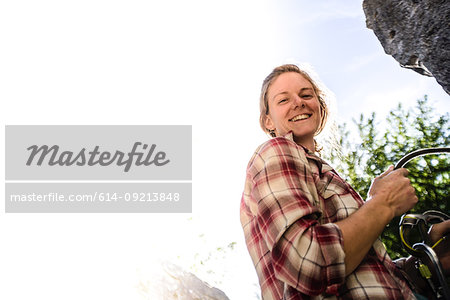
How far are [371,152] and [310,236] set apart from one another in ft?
71.4

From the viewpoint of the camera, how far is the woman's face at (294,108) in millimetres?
2498

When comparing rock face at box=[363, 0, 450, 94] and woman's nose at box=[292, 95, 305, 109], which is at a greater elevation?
rock face at box=[363, 0, 450, 94]

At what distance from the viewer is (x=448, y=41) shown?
12.1 ft

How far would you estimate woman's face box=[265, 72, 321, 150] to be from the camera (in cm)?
250

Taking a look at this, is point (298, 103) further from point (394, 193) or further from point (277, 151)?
point (394, 193)

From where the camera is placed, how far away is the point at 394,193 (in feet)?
6.04

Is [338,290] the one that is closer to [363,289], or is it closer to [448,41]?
[363,289]

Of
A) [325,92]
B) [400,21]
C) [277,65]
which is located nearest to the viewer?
[277,65]

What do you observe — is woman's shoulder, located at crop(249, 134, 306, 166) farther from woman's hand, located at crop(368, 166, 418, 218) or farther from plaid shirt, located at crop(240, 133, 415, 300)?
woman's hand, located at crop(368, 166, 418, 218)

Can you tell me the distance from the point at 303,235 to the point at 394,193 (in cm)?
65

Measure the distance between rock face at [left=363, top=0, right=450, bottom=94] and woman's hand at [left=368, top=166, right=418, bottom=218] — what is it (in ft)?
8.42

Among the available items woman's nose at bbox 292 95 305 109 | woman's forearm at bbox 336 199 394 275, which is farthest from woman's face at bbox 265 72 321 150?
woman's forearm at bbox 336 199 394 275

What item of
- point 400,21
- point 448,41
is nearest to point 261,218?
point 448,41

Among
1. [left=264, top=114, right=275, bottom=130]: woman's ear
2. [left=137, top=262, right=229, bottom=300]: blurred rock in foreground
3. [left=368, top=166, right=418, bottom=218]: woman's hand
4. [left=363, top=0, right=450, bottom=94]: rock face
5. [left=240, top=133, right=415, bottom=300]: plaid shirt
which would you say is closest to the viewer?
[left=240, top=133, right=415, bottom=300]: plaid shirt
